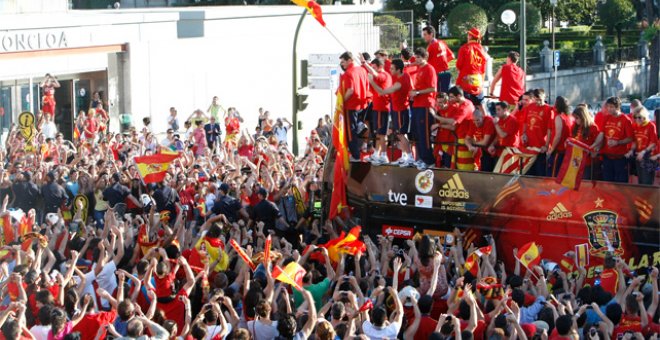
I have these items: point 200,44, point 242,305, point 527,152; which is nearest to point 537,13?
point 200,44

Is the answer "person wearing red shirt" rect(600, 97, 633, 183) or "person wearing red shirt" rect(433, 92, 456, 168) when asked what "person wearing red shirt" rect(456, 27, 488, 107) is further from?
"person wearing red shirt" rect(600, 97, 633, 183)

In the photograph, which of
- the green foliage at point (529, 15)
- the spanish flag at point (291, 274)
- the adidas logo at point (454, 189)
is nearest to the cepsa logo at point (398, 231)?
the adidas logo at point (454, 189)

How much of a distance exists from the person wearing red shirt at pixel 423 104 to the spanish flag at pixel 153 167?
3819 mm

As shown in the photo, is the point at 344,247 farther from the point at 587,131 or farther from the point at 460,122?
the point at 587,131

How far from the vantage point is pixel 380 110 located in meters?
15.9

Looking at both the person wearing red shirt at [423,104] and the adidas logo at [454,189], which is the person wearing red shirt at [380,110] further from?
the adidas logo at [454,189]

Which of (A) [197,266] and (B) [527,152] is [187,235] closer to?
(A) [197,266]

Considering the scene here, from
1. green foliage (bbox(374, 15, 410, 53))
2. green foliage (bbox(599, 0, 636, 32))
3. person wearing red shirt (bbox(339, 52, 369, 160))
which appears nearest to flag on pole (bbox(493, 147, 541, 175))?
person wearing red shirt (bbox(339, 52, 369, 160))

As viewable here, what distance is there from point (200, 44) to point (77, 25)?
4499 mm

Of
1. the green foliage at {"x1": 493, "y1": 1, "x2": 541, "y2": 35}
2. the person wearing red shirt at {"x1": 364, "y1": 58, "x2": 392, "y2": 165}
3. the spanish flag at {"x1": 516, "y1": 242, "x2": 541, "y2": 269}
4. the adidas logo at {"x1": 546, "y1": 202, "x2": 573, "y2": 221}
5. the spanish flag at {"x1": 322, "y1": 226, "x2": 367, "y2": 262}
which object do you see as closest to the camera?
the spanish flag at {"x1": 322, "y1": 226, "x2": 367, "y2": 262}

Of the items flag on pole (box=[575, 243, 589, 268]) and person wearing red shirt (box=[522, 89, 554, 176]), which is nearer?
flag on pole (box=[575, 243, 589, 268])

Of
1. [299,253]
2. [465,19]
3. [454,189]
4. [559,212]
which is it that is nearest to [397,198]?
[454,189]

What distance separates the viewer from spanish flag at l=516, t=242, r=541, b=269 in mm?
13156

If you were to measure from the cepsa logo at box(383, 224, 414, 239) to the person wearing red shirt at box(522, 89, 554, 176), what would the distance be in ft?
5.43
